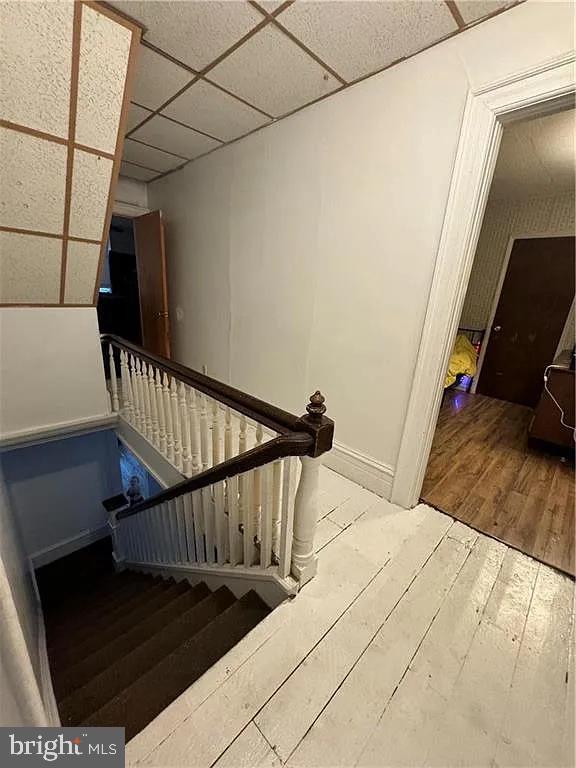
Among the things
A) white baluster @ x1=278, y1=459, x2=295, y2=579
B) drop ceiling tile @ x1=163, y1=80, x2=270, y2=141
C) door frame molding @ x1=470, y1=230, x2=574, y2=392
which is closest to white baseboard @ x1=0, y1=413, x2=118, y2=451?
white baluster @ x1=278, y1=459, x2=295, y2=579

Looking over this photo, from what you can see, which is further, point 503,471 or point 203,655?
point 503,471

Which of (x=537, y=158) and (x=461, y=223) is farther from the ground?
(x=537, y=158)

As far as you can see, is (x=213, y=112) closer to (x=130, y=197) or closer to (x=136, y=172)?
(x=136, y=172)

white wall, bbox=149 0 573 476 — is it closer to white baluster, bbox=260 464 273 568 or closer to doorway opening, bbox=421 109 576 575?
doorway opening, bbox=421 109 576 575

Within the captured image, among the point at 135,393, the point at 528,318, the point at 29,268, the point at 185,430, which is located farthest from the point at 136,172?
the point at 528,318

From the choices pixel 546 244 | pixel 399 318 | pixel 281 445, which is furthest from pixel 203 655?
pixel 546 244

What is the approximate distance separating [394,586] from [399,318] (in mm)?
1344

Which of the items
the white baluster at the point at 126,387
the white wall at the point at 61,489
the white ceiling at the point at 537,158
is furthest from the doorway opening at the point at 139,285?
the white ceiling at the point at 537,158

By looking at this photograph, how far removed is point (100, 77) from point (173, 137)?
1.30 meters

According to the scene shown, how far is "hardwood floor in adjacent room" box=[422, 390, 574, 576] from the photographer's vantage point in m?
1.64

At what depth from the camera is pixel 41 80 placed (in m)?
1.25

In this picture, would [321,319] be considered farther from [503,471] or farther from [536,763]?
[536,763]

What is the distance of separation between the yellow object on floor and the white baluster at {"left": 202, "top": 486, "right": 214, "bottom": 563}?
10.3 feet

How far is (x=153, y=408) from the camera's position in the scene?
2123mm
